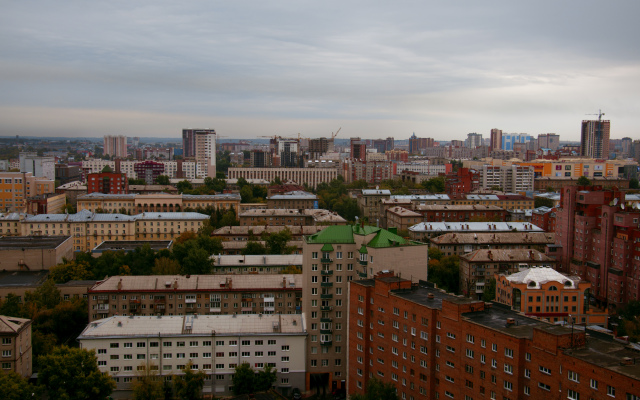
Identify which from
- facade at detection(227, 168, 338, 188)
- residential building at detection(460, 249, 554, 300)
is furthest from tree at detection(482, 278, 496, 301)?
facade at detection(227, 168, 338, 188)

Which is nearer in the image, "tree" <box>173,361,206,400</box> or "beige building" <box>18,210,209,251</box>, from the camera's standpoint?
"tree" <box>173,361,206,400</box>

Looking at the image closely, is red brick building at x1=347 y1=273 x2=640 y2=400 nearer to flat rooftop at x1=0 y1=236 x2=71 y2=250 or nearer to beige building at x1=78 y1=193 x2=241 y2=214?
flat rooftop at x1=0 y1=236 x2=71 y2=250

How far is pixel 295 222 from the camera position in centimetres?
5881

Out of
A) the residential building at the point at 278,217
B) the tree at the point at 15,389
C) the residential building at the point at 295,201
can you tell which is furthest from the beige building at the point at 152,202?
the tree at the point at 15,389

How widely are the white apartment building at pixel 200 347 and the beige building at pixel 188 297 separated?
4.18 m

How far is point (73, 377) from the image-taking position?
2253 centimetres

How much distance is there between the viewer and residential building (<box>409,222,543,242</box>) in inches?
1986

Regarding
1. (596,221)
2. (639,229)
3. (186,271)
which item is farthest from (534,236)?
(186,271)

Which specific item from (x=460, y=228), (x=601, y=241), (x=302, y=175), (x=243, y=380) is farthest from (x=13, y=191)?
(x=601, y=241)

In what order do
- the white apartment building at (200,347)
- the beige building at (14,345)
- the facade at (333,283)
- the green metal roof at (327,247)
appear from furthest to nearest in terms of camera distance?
1. the green metal roof at (327,247)
2. the facade at (333,283)
3. the white apartment building at (200,347)
4. the beige building at (14,345)

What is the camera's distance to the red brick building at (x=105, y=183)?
7419 cm

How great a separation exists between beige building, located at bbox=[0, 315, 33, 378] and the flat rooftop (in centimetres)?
1561

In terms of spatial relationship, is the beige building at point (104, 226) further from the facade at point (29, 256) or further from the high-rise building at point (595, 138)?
the high-rise building at point (595, 138)

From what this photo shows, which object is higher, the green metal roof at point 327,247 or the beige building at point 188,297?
the green metal roof at point 327,247
